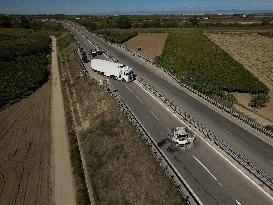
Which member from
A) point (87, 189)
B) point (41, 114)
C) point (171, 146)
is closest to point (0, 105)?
point (41, 114)

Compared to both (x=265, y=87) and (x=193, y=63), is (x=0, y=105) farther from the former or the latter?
(x=265, y=87)

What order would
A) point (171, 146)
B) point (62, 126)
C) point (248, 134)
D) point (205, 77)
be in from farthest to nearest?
point (205, 77) → point (62, 126) → point (248, 134) → point (171, 146)

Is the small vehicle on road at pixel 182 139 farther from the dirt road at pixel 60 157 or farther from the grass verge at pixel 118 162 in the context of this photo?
the dirt road at pixel 60 157

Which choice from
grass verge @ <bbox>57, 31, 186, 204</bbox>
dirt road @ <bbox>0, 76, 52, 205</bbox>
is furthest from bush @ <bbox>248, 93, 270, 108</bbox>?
dirt road @ <bbox>0, 76, 52, 205</bbox>

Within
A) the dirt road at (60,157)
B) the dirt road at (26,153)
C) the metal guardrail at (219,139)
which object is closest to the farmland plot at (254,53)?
the metal guardrail at (219,139)

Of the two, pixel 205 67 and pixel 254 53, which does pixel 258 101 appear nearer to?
pixel 205 67
